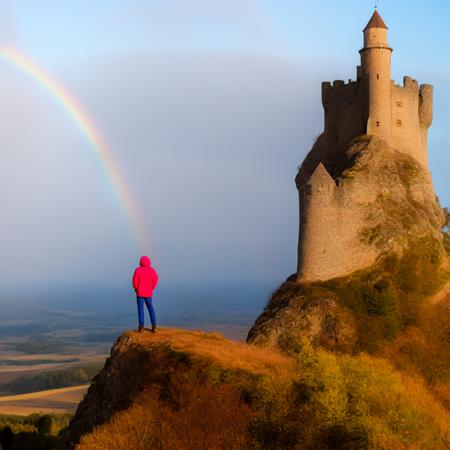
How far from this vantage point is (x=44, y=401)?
551 feet

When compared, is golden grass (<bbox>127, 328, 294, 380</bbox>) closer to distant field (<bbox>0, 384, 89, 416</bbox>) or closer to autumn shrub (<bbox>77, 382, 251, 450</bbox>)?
autumn shrub (<bbox>77, 382, 251, 450</bbox>)

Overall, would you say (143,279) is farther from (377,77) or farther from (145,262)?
(377,77)

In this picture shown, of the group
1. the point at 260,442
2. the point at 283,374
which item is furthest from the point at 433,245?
the point at 260,442

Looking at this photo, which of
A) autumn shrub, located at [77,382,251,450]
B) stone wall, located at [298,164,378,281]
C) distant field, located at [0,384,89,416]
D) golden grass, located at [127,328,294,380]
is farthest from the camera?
distant field, located at [0,384,89,416]

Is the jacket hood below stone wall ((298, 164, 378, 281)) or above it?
below

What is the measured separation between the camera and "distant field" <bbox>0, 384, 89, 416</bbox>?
149250 millimetres

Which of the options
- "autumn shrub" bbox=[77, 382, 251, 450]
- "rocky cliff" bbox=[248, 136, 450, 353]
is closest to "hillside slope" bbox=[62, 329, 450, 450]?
"autumn shrub" bbox=[77, 382, 251, 450]

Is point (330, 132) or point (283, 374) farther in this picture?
point (330, 132)

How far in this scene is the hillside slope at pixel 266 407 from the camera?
101ft

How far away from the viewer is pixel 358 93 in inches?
2569

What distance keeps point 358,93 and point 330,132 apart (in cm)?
437

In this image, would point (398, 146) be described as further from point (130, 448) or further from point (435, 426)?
point (130, 448)

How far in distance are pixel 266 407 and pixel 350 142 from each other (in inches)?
1424

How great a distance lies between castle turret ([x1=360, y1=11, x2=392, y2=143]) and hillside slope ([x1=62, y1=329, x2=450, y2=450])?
2903cm
